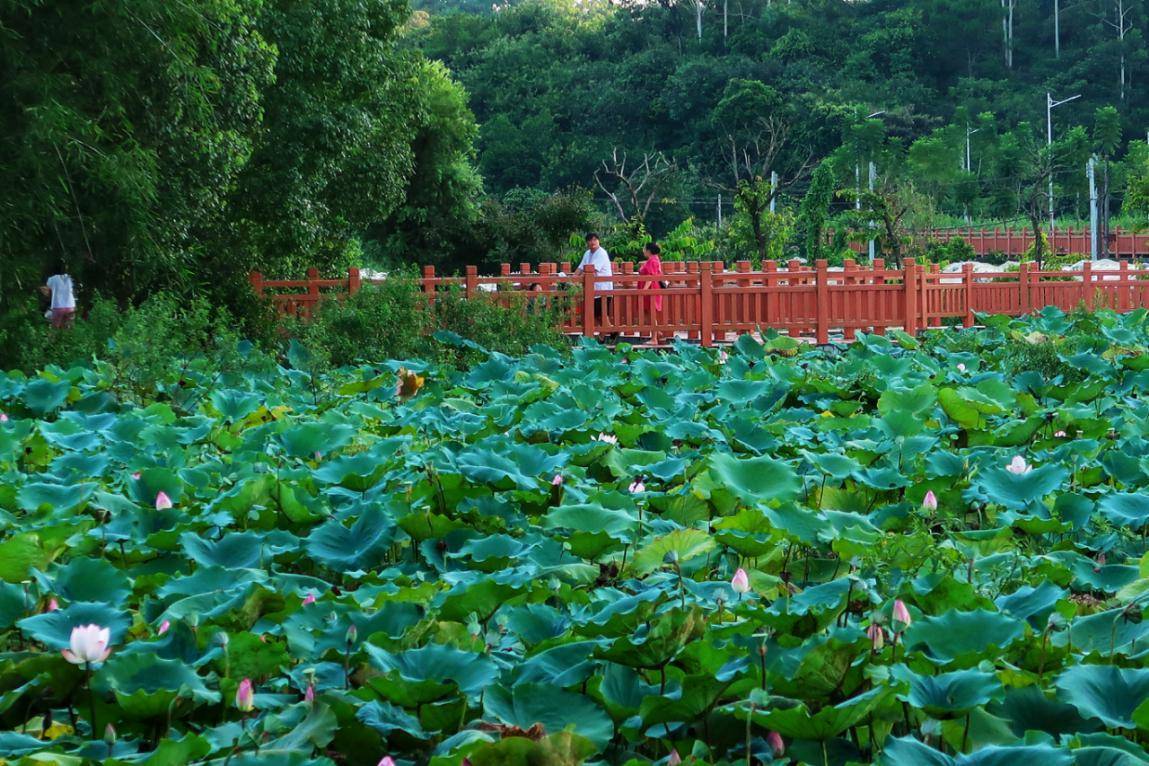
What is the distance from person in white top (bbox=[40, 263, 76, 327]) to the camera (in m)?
11.9

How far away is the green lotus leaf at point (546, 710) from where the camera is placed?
201 centimetres

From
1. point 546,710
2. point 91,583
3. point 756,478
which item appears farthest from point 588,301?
point 546,710

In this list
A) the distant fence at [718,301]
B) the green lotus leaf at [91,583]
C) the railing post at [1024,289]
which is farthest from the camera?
the railing post at [1024,289]

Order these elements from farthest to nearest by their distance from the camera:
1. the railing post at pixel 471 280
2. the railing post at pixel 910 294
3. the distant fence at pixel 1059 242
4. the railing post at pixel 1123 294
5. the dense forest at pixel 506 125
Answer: the distant fence at pixel 1059 242
the railing post at pixel 1123 294
the railing post at pixel 910 294
the railing post at pixel 471 280
the dense forest at pixel 506 125

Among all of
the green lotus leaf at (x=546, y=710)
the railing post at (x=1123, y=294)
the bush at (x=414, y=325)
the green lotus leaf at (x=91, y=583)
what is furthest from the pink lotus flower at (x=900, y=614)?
the railing post at (x=1123, y=294)

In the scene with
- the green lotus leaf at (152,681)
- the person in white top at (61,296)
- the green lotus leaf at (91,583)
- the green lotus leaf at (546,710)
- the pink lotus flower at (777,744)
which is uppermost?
the person in white top at (61,296)

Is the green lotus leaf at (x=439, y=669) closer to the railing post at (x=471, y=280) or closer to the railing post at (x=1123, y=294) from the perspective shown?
the railing post at (x=471, y=280)

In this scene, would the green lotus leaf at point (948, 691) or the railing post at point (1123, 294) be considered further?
the railing post at point (1123, 294)

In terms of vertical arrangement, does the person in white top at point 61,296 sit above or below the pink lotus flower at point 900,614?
above

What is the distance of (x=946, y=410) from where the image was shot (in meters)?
5.47

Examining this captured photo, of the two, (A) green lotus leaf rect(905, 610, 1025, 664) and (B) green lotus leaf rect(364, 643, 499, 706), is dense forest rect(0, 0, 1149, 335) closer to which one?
(B) green lotus leaf rect(364, 643, 499, 706)

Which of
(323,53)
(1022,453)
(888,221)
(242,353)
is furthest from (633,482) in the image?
(888,221)

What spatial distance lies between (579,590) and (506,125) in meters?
59.8

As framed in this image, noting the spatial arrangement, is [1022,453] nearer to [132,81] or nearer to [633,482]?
[633,482]
